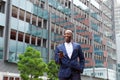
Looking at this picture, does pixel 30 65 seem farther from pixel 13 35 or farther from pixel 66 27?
pixel 66 27

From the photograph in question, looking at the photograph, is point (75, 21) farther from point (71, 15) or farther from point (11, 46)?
point (11, 46)

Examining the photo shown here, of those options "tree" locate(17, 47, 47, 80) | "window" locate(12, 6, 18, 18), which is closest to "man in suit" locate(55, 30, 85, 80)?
"tree" locate(17, 47, 47, 80)

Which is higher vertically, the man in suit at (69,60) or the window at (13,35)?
the window at (13,35)

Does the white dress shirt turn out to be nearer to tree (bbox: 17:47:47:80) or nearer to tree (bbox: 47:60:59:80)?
tree (bbox: 17:47:47:80)

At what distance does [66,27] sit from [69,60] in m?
44.3

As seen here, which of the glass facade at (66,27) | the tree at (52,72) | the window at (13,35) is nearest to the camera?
the tree at (52,72)

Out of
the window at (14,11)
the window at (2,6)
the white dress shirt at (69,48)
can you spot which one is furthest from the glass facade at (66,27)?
the white dress shirt at (69,48)

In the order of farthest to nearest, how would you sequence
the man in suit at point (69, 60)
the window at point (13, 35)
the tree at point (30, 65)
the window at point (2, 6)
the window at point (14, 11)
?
the window at point (14, 11)
the window at point (13, 35)
the window at point (2, 6)
the tree at point (30, 65)
the man in suit at point (69, 60)

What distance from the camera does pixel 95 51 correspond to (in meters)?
60.7

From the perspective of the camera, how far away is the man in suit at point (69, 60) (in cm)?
521

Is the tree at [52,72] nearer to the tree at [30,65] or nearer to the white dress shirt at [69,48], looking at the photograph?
the tree at [30,65]

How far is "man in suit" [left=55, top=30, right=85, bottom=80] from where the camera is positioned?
17.1 feet

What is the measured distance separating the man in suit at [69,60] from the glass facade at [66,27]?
94.3 ft

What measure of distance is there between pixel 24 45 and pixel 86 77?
2122 cm
